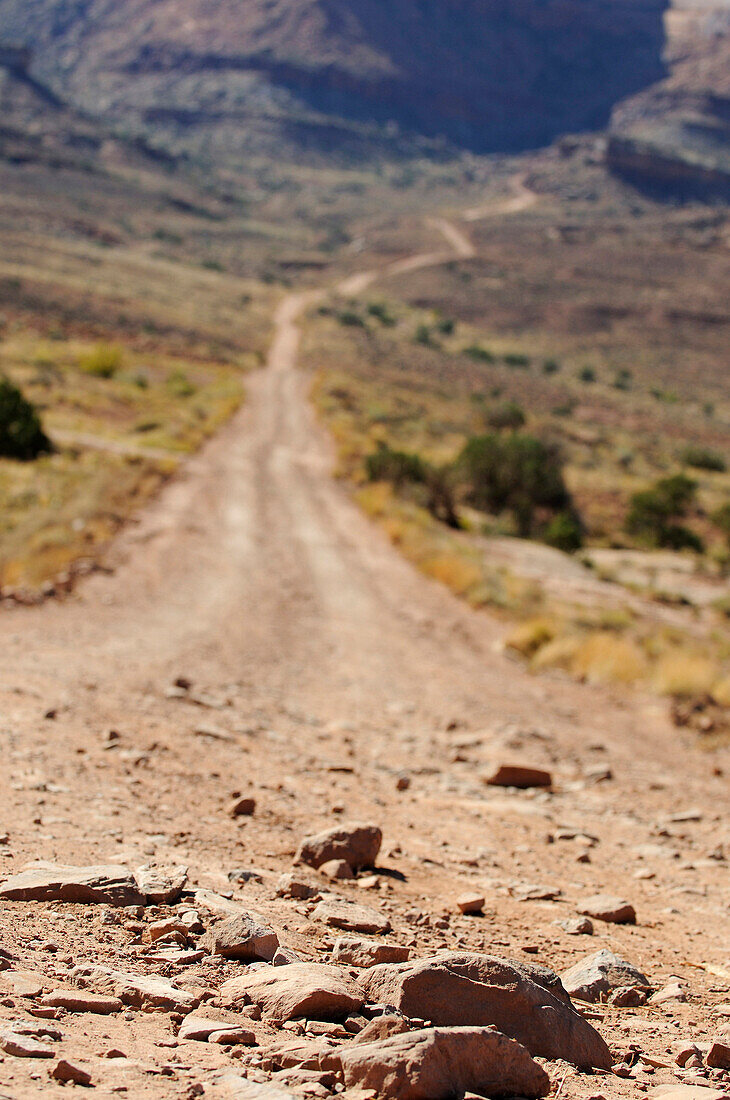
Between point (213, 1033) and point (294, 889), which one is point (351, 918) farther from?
point (213, 1033)

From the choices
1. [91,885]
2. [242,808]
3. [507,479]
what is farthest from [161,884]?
[507,479]

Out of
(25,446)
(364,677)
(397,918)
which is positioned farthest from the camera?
(25,446)

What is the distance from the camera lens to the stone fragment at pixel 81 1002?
9.38ft

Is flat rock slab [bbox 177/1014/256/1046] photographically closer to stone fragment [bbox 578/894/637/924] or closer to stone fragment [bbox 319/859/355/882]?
stone fragment [bbox 319/859/355/882]

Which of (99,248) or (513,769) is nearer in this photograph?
(513,769)

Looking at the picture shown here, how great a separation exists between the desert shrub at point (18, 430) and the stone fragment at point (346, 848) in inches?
973

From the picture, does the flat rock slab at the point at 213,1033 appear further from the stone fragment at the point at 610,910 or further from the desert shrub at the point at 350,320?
the desert shrub at the point at 350,320

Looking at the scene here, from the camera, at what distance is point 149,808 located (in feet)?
18.4

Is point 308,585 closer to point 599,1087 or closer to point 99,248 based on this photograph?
point 599,1087

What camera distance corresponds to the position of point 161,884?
3973 millimetres

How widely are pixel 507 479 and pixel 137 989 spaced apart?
33.2m

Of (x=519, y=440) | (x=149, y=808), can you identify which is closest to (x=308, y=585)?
(x=149, y=808)

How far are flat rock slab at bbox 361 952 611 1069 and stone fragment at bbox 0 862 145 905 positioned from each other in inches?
46.5

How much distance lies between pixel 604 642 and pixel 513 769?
240 inches
